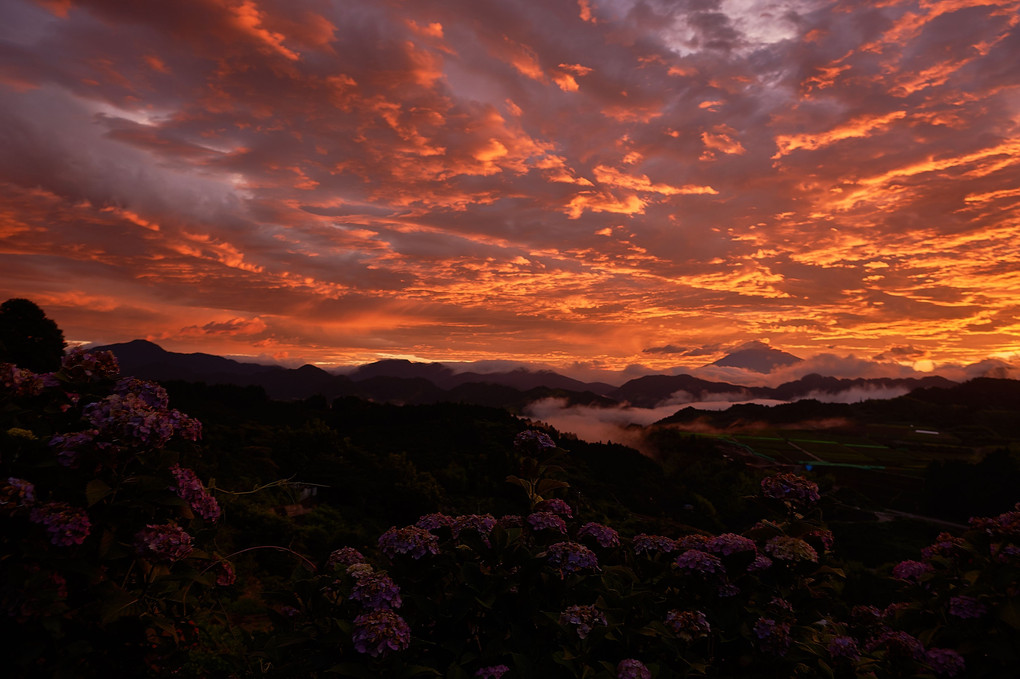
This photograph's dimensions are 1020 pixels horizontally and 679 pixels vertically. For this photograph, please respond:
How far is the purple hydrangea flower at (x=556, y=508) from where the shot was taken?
4805 mm

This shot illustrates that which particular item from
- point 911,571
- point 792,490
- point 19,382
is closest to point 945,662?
point 792,490

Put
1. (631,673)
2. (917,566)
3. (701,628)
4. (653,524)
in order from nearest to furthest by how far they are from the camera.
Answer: (631,673) < (701,628) < (917,566) < (653,524)

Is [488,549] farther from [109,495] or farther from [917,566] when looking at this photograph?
[917,566]

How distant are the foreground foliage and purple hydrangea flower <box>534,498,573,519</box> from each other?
2 cm

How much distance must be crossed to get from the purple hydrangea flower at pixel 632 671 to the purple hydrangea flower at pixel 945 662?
3062mm

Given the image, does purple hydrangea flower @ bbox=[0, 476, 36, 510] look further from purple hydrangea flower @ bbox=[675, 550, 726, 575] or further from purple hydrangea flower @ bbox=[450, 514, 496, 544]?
purple hydrangea flower @ bbox=[675, 550, 726, 575]

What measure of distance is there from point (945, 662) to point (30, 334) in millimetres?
38723

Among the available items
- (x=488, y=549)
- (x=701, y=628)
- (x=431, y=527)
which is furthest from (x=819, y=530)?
(x=431, y=527)

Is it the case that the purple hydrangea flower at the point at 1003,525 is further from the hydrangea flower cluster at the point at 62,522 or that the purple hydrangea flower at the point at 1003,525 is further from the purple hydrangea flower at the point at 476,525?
the hydrangea flower cluster at the point at 62,522

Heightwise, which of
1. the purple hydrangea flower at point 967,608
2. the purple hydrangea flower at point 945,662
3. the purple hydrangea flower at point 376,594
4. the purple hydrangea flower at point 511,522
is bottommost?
the purple hydrangea flower at point 945,662

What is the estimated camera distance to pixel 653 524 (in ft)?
150

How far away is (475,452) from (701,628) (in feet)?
128

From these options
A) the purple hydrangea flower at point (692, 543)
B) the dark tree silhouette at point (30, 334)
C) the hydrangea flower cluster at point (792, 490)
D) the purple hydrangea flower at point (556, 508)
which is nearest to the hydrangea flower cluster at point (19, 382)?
the purple hydrangea flower at point (556, 508)

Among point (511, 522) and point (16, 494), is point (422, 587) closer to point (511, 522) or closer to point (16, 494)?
point (511, 522)
